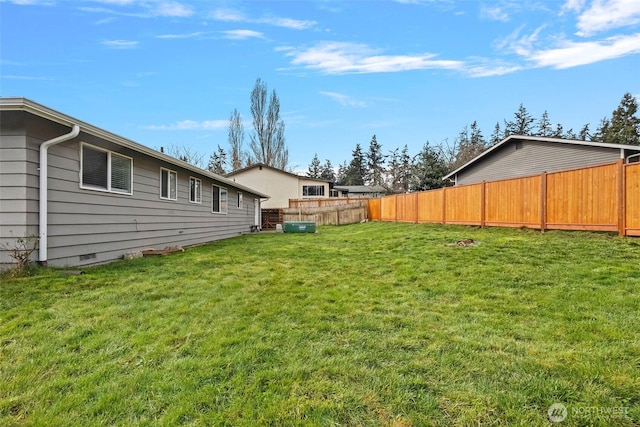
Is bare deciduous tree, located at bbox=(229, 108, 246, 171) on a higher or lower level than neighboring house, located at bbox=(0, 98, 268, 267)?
higher

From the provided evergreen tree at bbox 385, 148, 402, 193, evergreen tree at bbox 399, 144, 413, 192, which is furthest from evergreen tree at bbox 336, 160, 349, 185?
evergreen tree at bbox 399, 144, 413, 192

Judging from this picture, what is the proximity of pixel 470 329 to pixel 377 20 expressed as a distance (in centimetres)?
976

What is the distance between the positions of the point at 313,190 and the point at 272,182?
408 cm

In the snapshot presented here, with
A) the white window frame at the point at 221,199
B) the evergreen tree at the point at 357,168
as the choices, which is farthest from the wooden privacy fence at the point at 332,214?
the evergreen tree at the point at 357,168

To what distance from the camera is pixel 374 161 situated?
1975 inches

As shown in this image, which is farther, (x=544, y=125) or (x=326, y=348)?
(x=544, y=125)

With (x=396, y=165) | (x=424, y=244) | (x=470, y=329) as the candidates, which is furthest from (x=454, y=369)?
(x=396, y=165)

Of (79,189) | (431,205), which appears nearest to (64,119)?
(79,189)

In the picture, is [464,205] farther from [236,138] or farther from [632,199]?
[236,138]

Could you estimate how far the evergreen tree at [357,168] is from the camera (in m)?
49.5

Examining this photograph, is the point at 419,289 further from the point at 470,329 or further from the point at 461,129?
the point at 461,129

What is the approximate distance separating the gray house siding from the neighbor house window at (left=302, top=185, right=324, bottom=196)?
502 inches

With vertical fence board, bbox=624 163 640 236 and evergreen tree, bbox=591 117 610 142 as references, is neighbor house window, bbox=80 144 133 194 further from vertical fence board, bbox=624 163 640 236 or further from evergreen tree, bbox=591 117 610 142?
evergreen tree, bbox=591 117 610 142

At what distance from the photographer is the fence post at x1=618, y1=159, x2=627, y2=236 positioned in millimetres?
6137
